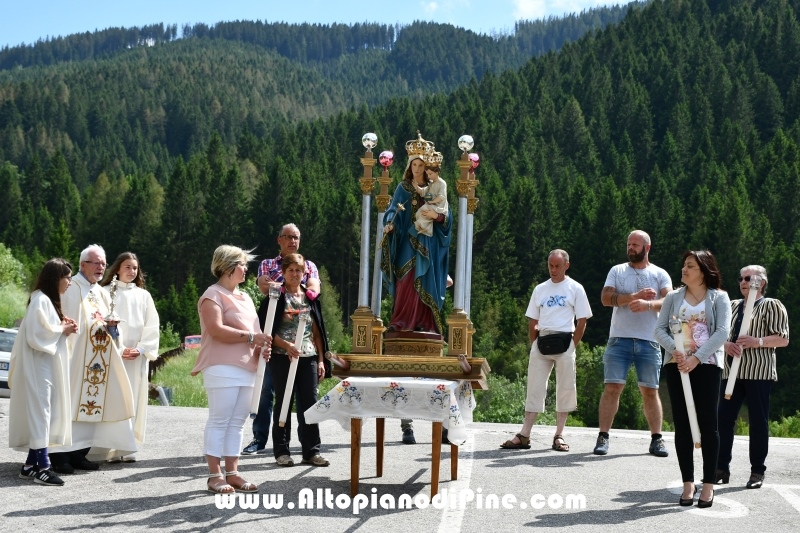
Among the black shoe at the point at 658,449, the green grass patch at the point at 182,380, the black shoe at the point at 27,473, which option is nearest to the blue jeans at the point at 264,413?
the black shoe at the point at 27,473

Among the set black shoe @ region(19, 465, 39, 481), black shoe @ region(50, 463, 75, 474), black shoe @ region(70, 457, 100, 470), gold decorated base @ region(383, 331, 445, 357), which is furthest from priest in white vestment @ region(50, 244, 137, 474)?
gold decorated base @ region(383, 331, 445, 357)

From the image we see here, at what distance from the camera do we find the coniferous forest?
79.2 m

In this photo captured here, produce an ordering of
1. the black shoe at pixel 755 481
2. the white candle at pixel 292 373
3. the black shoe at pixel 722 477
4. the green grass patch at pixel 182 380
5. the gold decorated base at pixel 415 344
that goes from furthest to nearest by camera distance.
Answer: the green grass patch at pixel 182 380 < the gold decorated base at pixel 415 344 < the black shoe at pixel 722 477 < the black shoe at pixel 755 481 < the white candle at pixel 292 373

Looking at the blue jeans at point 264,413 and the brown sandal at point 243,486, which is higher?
the blue jeans at point 264,413

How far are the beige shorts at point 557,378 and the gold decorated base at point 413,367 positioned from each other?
8.99ft

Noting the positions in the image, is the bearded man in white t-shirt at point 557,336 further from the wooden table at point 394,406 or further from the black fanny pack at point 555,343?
the wooden table at point 394,406

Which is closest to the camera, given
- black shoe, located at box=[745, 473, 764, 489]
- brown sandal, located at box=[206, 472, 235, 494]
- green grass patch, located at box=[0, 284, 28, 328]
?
brown sandal, located at box=[206, 472, 235, 494]

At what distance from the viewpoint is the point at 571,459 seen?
10477 mm

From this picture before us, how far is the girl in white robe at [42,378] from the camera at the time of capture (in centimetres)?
854

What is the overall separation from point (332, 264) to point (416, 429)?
2790 inches

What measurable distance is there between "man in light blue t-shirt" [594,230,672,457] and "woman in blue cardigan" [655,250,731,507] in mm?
2638

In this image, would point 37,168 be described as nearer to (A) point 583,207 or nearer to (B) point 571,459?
(A) point 583,207

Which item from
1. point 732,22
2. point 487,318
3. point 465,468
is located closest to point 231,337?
point 465,468

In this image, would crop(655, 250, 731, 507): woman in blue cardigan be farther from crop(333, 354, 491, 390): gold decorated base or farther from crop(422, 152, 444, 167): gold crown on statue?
crop(422, 152, 444, 167): gold crown on statue
